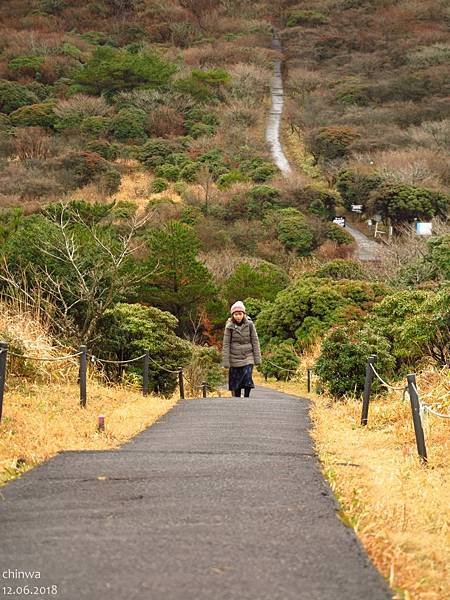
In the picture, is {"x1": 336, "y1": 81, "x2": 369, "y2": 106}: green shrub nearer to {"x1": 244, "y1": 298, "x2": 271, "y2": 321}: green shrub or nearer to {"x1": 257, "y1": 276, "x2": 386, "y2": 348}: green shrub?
{"x1": 244, "y1": 298, "x2": 271, "y2": 321}: green shrub

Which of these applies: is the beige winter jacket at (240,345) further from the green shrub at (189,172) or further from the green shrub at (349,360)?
the green shrub at (189,172)

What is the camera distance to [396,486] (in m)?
6.64

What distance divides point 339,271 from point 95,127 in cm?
3465

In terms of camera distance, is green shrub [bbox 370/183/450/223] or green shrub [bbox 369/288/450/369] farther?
green shrub [bbox 370/183/450/223]

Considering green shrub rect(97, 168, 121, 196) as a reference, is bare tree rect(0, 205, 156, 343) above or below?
below

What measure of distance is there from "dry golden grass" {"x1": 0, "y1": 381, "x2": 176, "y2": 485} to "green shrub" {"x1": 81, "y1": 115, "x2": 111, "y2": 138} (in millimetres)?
52803

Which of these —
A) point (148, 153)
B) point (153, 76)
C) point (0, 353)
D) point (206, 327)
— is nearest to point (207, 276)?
point (206, 327)

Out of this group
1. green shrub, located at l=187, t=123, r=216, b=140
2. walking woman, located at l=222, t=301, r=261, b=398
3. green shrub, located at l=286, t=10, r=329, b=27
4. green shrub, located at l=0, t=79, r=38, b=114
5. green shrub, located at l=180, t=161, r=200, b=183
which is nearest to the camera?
walking woman, located at l=222, t=301, r=261, b=398

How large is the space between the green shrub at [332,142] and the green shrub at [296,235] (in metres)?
17.5

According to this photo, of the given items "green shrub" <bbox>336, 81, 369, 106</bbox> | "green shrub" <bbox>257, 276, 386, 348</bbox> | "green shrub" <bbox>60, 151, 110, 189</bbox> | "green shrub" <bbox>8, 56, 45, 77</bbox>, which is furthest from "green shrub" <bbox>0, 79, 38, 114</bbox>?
"green shrub" <bbox>257, 276, 386, 348</bbox>

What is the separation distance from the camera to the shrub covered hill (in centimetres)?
1578

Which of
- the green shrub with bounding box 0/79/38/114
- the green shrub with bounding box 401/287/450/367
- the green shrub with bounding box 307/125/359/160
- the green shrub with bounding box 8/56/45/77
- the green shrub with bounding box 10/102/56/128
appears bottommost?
the green shrub with bounding box 401/287/450/367

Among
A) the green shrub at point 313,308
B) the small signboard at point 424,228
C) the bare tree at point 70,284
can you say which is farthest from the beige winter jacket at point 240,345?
the small signboard at point 424,228

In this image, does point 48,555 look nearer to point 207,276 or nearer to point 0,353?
point 0,353
